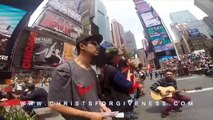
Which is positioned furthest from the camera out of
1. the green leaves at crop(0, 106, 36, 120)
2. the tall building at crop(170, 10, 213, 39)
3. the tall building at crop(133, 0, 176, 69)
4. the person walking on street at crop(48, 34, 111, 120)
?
the green leaves at crop(0, 106, 36, 120)

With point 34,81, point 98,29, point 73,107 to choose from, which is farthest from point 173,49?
point 34,81

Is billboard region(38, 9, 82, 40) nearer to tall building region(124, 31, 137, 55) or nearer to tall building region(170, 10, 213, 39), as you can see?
tall building region(124, 31, 137, 55)

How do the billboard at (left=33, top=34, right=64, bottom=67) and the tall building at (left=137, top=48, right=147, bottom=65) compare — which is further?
the billboard at (left=33, top=34, right=64, bottom=67)

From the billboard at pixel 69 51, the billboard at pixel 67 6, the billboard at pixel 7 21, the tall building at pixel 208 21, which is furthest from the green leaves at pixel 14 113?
the tall building at pixel 208 21

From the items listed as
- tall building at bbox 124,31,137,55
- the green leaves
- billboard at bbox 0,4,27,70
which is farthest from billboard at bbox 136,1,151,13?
the green leaves

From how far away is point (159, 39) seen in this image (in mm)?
1273

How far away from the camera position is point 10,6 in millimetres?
1660

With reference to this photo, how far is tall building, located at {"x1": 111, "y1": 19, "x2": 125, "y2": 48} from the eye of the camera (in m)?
1.44

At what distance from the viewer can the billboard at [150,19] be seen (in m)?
1.33

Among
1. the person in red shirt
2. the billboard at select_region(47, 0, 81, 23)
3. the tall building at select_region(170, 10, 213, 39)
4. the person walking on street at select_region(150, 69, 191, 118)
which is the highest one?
the billboard at select_region(47, 0, 81, 23)

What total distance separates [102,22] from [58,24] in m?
0.24

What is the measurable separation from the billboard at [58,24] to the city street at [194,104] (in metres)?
0.43

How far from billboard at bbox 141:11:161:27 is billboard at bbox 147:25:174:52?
0.02m

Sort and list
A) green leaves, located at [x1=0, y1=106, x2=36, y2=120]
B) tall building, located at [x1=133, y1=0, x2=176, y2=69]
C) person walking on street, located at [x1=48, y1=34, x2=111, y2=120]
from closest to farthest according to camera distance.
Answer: person walking on street, located at [x1=48, y1=34, x2=111, y2=120]
tall building, located at [x1=133, y1=0, x2=176, y2=69]
green leaves, located at [x1=0, y1=106, x2=36, y2=120]
